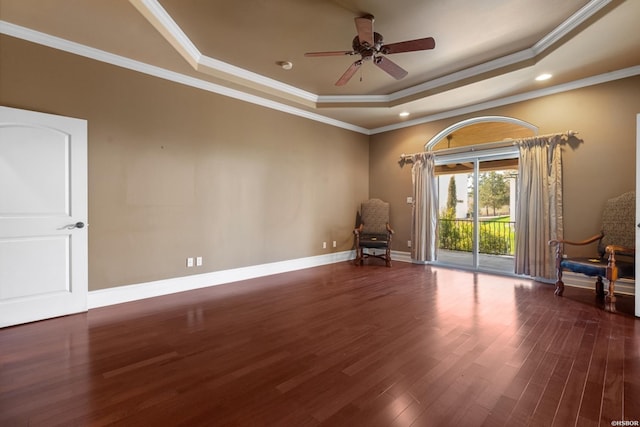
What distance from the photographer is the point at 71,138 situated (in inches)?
119

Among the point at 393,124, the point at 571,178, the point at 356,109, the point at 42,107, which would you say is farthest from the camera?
the point at 393,124

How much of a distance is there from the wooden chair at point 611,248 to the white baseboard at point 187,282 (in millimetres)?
3928

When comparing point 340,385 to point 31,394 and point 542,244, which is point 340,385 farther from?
point 542,244

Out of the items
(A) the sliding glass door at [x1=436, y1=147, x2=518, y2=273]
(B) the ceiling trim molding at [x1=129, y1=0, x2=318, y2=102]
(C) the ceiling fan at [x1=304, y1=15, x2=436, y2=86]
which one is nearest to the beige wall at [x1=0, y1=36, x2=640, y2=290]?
(B) the ceiling trim molding at [x1=129, y1=0, x2=318, y2=102]

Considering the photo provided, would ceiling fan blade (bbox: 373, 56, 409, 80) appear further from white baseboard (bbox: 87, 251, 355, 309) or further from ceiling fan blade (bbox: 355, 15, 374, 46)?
white baseboard (bbox: 87, 251, 355, 309)

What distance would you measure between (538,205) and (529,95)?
70.3 inches

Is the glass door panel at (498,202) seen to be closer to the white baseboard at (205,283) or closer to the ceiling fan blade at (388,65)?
the white baseboard at (205,283)

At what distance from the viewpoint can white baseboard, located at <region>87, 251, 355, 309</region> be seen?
3340 mm

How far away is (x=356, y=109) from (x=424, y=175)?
192 cm

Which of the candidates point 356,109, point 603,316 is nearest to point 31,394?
point 603,316

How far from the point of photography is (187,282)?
13.1ft

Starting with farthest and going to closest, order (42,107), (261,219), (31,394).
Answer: (261,219), (42,107), (31,394)

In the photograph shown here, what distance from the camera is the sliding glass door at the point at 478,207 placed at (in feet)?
17.0

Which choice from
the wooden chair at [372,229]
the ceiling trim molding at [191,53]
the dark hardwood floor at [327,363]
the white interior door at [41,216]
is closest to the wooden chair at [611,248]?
the dark hardwood floor at [327,363]
